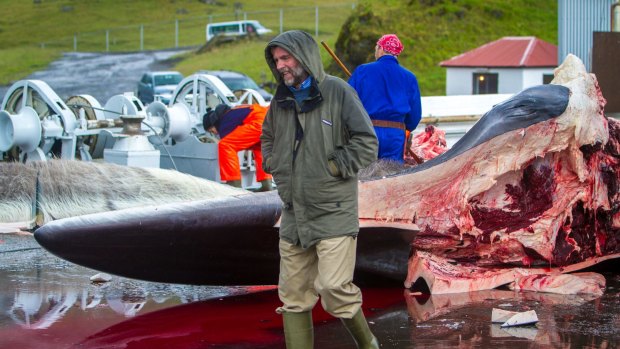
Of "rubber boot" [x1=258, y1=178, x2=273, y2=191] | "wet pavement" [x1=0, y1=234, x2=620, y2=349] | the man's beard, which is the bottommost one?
"wet pavement" [x1=0, y1=234, x2=620, y2=349]

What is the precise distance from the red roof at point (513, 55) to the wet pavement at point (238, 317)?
21448mm

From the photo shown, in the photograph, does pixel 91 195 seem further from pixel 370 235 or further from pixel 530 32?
pixel 530 32

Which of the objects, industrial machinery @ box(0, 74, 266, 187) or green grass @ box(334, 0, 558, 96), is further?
green grass @ box(334, 0, 558, 96)

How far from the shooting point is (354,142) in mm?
5402

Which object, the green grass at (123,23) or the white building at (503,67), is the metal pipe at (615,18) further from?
the green grass at (123,23)

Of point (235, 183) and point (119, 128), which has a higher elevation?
point (119, 128)

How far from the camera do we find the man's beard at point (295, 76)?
215 inches

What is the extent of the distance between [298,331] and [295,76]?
52.9 inches

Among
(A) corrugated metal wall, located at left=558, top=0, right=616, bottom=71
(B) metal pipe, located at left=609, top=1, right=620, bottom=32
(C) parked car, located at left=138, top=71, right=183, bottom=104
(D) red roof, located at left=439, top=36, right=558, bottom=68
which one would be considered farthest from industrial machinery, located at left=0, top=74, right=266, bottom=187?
(C) parked car, located at left=138, top=71, right=183, bottom=104

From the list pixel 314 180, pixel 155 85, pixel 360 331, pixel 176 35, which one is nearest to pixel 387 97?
pixel 314 180

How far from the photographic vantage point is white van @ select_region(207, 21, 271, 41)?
51.6 meters

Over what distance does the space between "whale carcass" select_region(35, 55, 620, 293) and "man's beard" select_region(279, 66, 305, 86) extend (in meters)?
1.62

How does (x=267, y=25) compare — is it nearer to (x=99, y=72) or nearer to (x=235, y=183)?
(x=99, y=72)

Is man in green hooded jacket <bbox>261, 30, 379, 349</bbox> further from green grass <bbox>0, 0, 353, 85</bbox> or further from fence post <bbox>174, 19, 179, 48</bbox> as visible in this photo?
fence post <bbox>174, 19, 179, 48</bbox>
